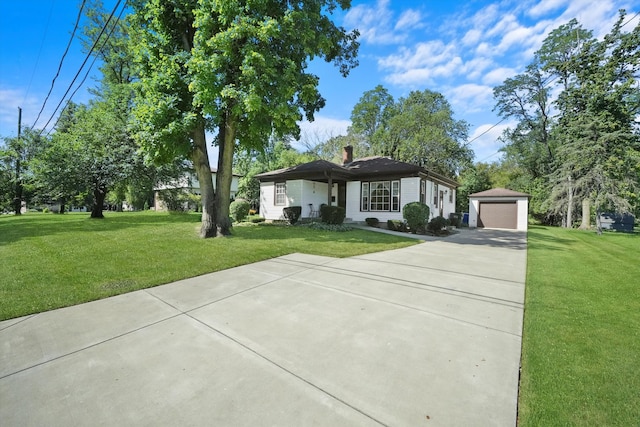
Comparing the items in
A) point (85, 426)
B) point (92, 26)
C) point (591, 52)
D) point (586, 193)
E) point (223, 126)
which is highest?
point (92, 26)

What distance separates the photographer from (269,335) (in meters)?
2.99

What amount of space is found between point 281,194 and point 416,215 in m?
8.10

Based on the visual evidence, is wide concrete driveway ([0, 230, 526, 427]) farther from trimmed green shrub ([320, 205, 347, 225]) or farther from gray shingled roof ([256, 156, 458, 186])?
gray shingled roof ([256, 156, 458, 186])

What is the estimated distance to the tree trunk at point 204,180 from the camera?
9906 millimetres

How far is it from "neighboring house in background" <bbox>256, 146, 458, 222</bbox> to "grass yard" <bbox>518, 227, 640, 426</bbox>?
947cm

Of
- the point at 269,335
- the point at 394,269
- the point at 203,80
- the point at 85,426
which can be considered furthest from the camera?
the point at 203,80

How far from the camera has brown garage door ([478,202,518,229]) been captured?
64.3ft

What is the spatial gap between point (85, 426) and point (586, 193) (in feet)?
82.6

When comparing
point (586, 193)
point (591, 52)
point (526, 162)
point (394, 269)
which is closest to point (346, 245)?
point (394, 269)

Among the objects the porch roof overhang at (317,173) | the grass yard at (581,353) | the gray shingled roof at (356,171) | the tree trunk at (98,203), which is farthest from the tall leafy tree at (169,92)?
the tree trunk at (98,203)

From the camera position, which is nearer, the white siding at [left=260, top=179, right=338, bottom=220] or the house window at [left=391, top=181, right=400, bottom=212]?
the house window at [left=391, top=181, right=400, bottom=212]

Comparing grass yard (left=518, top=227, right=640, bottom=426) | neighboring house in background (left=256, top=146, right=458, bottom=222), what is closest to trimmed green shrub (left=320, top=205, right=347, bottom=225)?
neighboring house in background (left=256, top=146, right=458, bottom=222)

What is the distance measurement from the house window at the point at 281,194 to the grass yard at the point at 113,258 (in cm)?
644

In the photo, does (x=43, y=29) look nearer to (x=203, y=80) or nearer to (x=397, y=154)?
(x=203, y=80)
